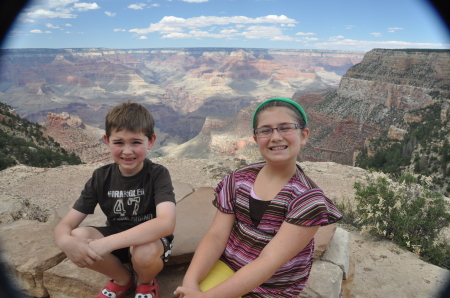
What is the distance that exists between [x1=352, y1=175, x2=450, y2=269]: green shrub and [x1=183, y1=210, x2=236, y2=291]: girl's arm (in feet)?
14.0

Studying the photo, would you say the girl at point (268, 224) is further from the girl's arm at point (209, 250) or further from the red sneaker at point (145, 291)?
the red sneaker at point (145, 291)

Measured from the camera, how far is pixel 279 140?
1.97m

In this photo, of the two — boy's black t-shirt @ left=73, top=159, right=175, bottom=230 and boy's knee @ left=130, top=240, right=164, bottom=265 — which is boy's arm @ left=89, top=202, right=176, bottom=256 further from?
boy's black t-shirt @ left=73, top=159, right=175, bottom=230

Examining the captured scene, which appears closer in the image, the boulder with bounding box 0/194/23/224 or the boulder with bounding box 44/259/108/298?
the boulder with bounding box 44/259/108/298

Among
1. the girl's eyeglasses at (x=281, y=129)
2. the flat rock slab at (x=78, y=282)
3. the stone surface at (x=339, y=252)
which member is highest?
the girl's eyeglasses at (x=281, y=129)

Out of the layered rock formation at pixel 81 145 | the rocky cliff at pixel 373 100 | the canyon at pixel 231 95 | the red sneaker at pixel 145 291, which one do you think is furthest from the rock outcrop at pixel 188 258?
the layered rock formation at pixel 81 145

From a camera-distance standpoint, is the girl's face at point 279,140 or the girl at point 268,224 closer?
the girl at point 268,224

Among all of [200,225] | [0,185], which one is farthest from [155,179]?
[0,185]

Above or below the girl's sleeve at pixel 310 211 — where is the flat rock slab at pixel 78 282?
below

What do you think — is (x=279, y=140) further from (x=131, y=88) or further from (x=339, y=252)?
(x=131, y=88)

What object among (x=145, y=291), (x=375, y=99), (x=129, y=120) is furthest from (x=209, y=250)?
(x=375, y=99)

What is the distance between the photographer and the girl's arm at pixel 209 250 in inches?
77.2

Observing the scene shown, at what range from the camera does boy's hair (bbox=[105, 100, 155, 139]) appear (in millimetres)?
2283

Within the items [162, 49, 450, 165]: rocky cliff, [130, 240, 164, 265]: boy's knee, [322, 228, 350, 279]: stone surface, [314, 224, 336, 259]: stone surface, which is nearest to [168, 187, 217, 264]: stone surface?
[130, 240, 164, 265]: boy's knee
